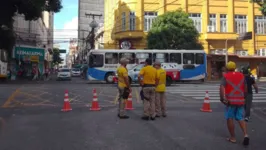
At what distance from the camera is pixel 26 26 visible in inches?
1913

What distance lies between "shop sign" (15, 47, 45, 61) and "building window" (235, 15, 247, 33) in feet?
93.7

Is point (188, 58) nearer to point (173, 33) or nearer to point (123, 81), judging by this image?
point (173, 33)

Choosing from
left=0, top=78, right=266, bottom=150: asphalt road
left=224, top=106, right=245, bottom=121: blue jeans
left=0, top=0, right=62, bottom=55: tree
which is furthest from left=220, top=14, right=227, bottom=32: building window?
left=224, top=106, right=245, bottom=121: blue jeans

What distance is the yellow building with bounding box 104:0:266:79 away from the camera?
124 ft

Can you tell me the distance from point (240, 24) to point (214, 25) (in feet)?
12.4

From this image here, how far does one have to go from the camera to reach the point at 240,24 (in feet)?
133

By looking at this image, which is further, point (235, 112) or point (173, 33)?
point (173, 33)

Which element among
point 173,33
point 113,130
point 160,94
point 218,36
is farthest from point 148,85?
point 218,36

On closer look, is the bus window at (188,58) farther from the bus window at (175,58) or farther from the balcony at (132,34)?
the balcony at (132,34)

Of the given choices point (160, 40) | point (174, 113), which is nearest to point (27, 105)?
point (174, 113)

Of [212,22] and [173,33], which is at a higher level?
[212,22]

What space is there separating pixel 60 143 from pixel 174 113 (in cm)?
508

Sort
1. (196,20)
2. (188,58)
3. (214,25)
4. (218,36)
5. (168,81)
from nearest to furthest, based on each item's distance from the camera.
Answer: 1. (168,81)
2. (188,58)
3. (218,36)
4. (196,20)
5. (214,25)

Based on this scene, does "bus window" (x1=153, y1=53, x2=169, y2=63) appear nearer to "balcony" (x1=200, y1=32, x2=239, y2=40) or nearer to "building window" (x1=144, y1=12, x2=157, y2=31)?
"building window" (x1=144, y1=12, x2=157, y2=31)
